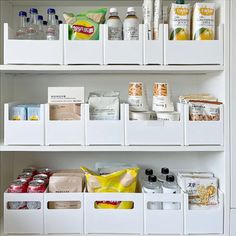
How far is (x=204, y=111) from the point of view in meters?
1.23

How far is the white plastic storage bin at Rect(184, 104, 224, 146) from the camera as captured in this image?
121 cm

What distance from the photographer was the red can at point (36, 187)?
48.4 inches

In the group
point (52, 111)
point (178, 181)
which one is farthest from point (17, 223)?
point (178, 181)

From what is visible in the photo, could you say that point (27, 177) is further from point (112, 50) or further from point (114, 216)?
point (112, 50)

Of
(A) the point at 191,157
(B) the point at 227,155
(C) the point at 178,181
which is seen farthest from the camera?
(A) the point at 191,157

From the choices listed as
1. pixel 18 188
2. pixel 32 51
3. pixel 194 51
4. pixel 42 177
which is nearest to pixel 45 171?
pixel 42 177

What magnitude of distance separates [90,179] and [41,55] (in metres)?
0.51

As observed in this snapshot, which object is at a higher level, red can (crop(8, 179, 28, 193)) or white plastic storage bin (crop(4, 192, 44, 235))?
red can (crop(8, 179, 28, 193))

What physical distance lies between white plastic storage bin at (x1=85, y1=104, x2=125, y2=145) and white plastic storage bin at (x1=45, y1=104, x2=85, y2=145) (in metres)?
0.02

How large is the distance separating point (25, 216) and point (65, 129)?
1.20ft

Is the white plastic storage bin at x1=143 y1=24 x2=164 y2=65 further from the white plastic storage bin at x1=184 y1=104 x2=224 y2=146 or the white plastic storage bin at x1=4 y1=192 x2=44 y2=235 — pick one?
the white plastic storage bin at x1=4 y1=192 x2=44 y2=235

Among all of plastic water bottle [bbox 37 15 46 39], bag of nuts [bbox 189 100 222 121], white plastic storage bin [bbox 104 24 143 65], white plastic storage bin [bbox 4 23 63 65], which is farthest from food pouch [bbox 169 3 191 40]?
plastic water bottle [bbox 37 15 46 39]

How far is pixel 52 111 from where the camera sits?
1.24m

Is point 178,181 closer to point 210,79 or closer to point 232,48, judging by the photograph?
point 210,79
